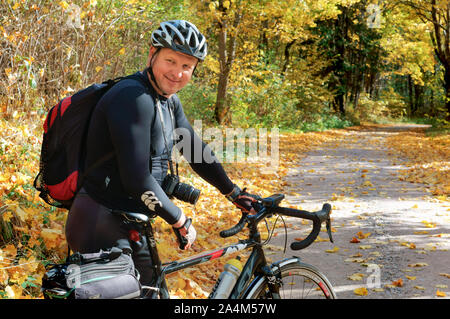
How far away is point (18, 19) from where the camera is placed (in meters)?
6.39

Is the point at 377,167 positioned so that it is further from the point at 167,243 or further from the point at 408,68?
the point at 408,68

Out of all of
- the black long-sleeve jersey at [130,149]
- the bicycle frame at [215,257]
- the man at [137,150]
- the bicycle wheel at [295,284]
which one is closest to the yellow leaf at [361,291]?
the bicycle wheel at [295,284]

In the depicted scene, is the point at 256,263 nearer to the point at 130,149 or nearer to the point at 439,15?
the point at 130,149

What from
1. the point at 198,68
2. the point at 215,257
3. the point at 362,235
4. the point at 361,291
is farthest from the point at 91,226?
the point at 198,68

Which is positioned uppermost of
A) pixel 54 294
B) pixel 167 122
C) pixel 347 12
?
pixel 347 12

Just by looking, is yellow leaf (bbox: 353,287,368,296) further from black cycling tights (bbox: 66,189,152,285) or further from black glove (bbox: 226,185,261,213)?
black cycling tights (bbox: 66,189,152,285)

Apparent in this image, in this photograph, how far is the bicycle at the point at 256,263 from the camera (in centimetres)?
231

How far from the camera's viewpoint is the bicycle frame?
2.36m

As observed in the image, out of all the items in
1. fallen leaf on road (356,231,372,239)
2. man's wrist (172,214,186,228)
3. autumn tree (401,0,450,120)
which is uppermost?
autumn tree (401,0,450,120)

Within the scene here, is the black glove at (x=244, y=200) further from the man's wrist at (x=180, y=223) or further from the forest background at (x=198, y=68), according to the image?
the forest background at (x=198, y=68)

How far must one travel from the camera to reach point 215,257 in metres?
2.40

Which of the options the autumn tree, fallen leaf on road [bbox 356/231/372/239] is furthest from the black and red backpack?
the autumn tree

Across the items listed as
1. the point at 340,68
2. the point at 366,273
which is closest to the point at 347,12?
the point at 340,68
